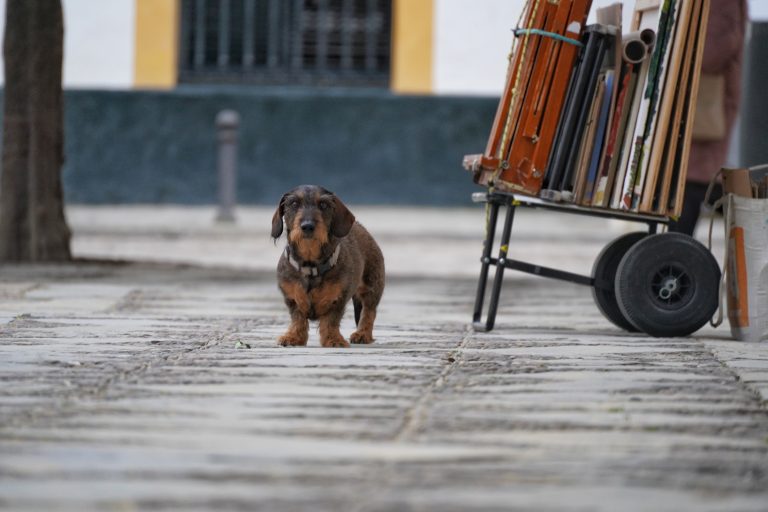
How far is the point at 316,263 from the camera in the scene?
5.89 meters

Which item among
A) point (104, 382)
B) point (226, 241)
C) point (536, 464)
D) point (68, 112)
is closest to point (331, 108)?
point (68, 112)

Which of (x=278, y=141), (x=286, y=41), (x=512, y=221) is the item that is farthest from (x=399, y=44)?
(x=512, y=221)

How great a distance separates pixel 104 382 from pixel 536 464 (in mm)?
1815

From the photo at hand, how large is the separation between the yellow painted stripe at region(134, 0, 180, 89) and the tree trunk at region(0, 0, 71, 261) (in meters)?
8.22

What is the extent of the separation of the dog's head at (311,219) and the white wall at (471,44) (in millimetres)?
12365

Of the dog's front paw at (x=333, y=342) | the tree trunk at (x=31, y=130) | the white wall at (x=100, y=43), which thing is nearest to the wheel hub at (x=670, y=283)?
the dog's front paw at (x=333, y=342)

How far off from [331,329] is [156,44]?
12760 mm

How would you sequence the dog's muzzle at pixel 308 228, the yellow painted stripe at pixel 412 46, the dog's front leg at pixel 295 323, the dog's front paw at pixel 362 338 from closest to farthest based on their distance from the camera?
the dog's muzzle at pixel 308 228
the dog's front leg at pixel 295 323
the dog's front paw at pixel 362 338
the yellow painted stripe at pixel 412 46

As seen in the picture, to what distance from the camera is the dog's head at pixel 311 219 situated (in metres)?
5.79

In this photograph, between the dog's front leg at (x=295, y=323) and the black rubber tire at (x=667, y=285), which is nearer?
the dog's front leg at (x=295, y=323)

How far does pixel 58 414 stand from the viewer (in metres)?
4.26

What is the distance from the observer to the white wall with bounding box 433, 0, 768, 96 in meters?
18.1

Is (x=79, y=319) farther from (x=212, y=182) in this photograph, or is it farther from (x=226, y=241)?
(x=212, y=182)

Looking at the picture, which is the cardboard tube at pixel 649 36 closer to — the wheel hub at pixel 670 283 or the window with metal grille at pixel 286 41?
the wheel hub at pixel 670 283
